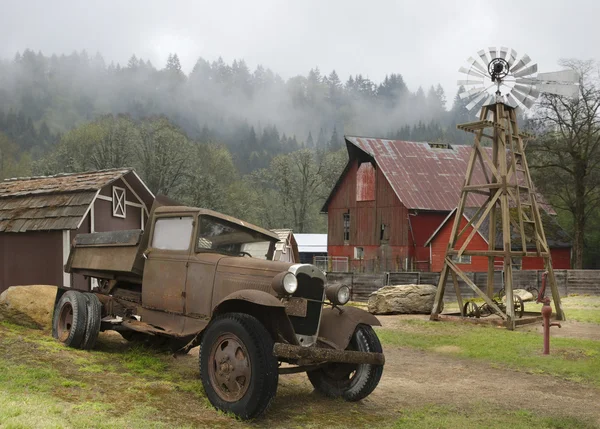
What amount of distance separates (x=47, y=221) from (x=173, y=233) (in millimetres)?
10172

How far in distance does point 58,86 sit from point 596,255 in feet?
543

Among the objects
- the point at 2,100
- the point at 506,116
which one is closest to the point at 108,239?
the point at 506,116

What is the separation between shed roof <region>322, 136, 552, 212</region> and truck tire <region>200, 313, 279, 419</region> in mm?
31384

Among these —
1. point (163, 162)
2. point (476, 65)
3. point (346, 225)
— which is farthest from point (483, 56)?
point (163, 162)

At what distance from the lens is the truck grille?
7.21 meters

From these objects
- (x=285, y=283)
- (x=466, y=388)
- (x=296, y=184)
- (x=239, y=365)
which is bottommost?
(x=466, y=388)

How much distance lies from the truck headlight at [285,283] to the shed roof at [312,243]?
4990 cm

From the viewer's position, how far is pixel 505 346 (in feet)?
44.4

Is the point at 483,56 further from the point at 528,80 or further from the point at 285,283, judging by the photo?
the point at 285,283

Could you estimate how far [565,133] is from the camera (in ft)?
117

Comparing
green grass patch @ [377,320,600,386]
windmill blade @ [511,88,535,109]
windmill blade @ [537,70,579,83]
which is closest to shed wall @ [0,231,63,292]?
green grass patch @ [377,320,600,386]

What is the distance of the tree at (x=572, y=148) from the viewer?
112ft

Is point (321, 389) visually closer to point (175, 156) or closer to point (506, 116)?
point (506, 116)

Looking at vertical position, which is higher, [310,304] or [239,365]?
[310,304]
